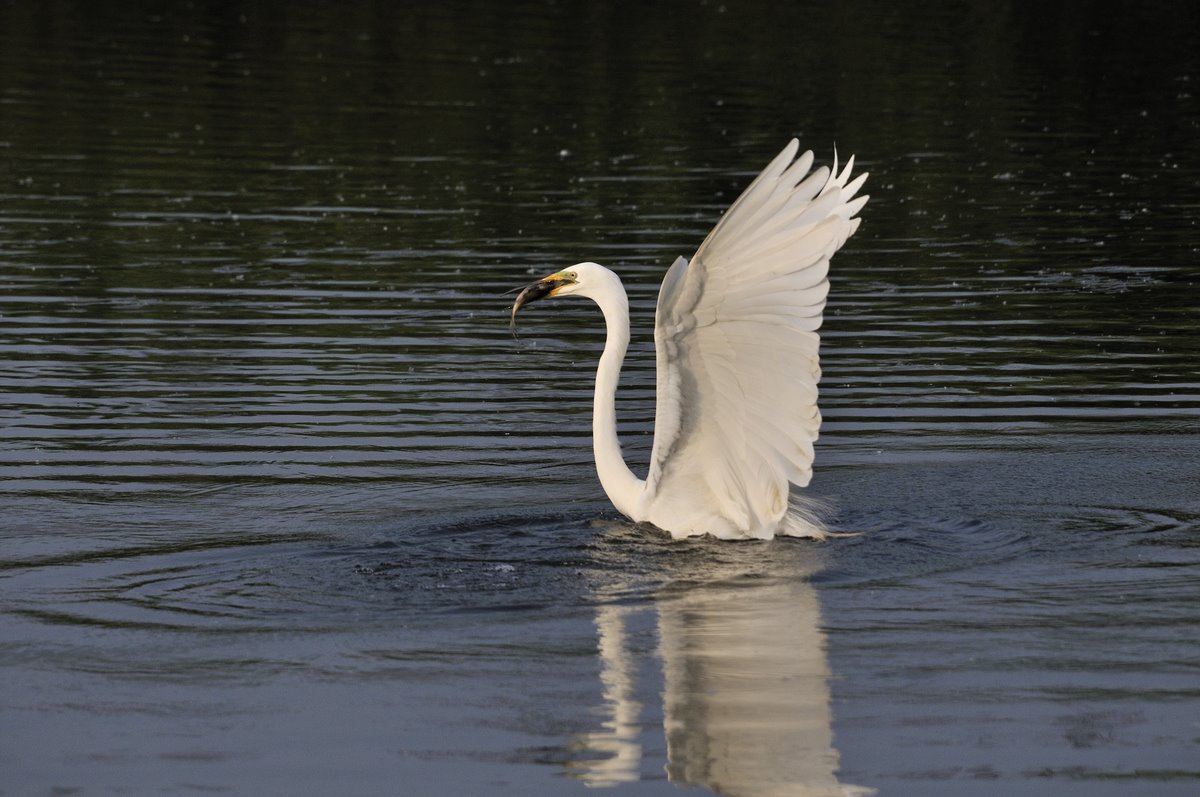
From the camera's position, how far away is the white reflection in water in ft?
21.4

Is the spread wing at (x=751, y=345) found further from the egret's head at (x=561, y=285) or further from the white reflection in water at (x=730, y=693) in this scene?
the egret's head at (x=561, y=285)

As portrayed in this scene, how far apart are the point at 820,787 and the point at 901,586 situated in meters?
2.42

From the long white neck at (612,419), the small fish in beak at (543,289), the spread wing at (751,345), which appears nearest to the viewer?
the spread wing at (751,345)

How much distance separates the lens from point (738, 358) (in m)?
8.83

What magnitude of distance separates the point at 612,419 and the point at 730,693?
2863 mm

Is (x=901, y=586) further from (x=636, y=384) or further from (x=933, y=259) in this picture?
(x=933, y=259)

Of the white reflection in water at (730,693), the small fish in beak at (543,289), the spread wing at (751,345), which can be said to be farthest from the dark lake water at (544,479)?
the small fish in beak at (543,289)

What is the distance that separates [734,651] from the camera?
7746mm

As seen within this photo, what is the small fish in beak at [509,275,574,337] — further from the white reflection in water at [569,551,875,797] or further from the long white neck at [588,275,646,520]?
the white reflection in water at [569,551,875,797]

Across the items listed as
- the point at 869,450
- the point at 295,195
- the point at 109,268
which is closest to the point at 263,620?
the point at 869,450

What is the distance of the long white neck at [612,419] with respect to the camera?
977 centimetres

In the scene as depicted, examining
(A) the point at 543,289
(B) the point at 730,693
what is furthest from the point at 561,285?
(B) the point at 730,693

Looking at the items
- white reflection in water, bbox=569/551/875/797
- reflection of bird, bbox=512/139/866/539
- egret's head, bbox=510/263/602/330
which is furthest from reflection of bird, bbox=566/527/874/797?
egret's head, bbox=510/263/602/330

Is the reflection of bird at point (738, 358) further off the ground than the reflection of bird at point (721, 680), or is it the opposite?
the reflection of bird at point (738, 358)
